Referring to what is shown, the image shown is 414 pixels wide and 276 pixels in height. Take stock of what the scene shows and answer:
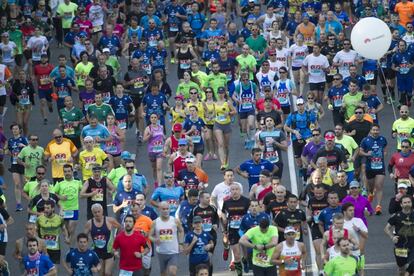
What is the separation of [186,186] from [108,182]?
137cm

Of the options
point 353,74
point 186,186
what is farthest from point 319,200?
point 353,74

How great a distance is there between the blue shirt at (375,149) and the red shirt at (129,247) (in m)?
5.87

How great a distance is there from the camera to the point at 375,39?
32281 millimetres

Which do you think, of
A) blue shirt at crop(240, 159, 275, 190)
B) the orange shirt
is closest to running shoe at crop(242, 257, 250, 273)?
blue shirt at crop(240, 159, 275, 190)

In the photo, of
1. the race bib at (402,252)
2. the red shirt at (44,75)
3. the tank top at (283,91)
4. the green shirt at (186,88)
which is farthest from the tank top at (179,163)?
the red shirt at (44,75)

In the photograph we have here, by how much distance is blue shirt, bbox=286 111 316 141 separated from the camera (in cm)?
3219

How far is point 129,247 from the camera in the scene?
26641mm

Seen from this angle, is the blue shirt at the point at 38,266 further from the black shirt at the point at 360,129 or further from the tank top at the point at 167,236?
the black shirt at the point at 360,129

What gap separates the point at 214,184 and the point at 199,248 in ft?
19.9

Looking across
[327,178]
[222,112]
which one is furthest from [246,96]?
[327,178]

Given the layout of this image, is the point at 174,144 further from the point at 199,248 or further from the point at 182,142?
the point at 199,248

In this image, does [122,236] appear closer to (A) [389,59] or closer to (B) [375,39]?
(B) [375,39]

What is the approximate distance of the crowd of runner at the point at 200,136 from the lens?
1064 inches

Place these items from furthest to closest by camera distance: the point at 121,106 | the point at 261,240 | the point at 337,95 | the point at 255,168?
the point at 337,95 → the point at 121,106 → the point at 255,168 → the point at 261,240
